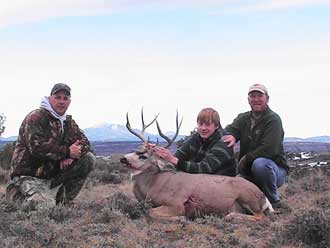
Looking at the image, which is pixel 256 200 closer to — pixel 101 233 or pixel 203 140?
pixel 203 140

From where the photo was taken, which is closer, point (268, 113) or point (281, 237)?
point (281, 237)

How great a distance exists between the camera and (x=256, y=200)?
7594mm

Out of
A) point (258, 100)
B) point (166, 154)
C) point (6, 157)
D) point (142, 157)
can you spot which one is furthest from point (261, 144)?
point (6, 157)

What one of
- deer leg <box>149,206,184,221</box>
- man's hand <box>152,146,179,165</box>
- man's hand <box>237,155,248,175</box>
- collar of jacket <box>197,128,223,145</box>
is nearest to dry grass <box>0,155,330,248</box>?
deer leg <box>149,206,184,221</box>

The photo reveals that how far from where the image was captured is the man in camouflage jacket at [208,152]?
7906 millimetres

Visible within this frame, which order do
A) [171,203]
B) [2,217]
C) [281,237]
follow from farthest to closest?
[171,203] → [2,217] → [281,237]

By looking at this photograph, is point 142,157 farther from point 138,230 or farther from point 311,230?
point 311,230

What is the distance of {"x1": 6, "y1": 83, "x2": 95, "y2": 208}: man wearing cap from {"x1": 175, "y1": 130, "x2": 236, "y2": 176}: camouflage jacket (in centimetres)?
148

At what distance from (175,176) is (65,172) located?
165 cm

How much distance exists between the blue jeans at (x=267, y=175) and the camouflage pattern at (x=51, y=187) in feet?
7.76

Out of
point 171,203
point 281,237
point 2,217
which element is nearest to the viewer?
point 281,237

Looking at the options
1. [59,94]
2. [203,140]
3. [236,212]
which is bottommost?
[236,212]

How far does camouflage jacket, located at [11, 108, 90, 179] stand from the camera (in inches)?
314

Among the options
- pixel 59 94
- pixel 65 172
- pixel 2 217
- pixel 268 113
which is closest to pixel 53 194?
pixel 65 172
